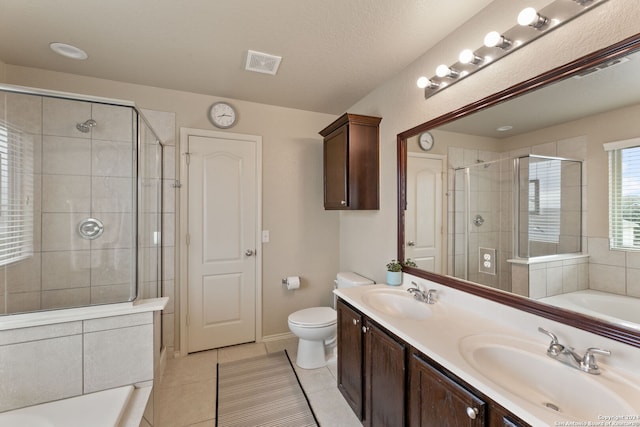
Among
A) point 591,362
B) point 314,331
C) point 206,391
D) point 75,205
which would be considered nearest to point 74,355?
point 206,391

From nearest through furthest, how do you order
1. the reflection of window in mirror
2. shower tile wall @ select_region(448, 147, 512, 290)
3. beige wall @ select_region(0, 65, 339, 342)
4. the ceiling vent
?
1. the reflection of window in mirror
2. shower tile wall @ select_region(448, 147, 512, 290)
3. the ceiling vent
4. beige wall @ select_region(0, 65, 339, 342)

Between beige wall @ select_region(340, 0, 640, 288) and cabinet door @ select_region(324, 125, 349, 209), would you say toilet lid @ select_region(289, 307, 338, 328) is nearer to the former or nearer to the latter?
beige wall @ select_region(340, 0, 640, 288)

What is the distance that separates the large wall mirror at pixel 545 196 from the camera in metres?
0.99

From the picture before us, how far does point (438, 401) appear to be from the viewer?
1.06 metres

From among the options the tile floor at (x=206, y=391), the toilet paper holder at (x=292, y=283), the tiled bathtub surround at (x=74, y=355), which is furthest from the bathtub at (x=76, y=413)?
the toilet paper holder at (x=292, y=283)

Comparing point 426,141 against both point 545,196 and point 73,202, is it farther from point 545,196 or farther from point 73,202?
point 73,202

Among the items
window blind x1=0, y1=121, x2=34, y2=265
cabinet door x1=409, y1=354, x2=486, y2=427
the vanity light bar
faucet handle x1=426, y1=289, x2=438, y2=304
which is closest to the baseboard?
faucet handle x1=426, y1=289, x2=438, y2=304

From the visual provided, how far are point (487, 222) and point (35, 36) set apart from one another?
3.04 metres

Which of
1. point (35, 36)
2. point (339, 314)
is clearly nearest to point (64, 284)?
point (35, 36)

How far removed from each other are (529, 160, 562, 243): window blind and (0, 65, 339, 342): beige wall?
2.01 metres

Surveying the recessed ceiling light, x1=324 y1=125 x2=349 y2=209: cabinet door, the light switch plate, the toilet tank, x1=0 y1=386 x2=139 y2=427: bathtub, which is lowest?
x1=0 y1=386 x2=139 y2=427: bathtub

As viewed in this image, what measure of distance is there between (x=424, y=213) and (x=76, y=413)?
7.78ft

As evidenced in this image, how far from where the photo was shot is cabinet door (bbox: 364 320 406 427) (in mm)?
1280

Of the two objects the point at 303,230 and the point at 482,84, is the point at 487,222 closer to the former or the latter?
the point at 482,84
